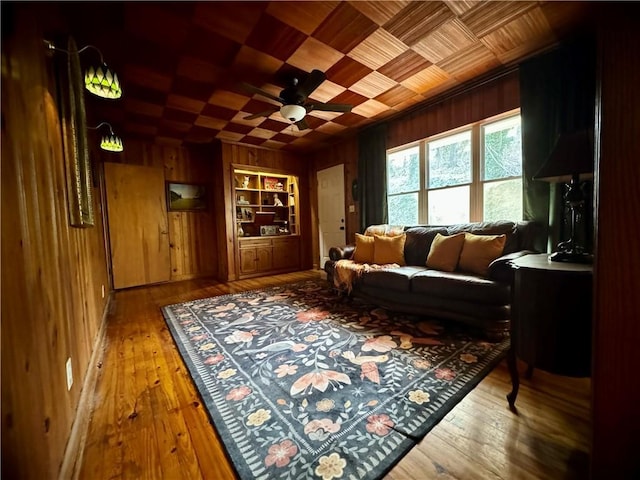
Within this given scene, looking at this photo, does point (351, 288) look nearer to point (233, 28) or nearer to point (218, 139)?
point (233, 28)

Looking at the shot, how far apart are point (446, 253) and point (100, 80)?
3.15m

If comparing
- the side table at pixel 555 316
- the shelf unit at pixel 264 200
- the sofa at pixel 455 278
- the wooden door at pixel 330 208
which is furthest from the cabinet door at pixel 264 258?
the side table at pixel 555 316

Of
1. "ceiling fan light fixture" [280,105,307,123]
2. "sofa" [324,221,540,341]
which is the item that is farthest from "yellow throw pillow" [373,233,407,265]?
"ceiling fan light fixture" [280,105,307,123]

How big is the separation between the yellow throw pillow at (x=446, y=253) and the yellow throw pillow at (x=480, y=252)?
0.07 metres

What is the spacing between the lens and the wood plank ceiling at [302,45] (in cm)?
185

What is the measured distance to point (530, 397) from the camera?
4.54ft

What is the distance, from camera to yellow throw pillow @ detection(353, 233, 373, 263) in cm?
332

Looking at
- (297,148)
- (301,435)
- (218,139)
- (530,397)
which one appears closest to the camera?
(301,435)

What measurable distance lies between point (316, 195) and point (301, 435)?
472cm

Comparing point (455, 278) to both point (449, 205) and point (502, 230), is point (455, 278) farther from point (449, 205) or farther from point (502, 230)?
point (449, 205)

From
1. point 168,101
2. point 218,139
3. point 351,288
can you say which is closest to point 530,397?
point 351,288

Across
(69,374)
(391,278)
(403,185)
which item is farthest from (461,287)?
(69,374)

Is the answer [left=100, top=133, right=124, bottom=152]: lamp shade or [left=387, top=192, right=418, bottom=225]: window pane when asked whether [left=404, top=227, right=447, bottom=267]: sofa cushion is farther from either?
[left=100, top=133, right=124, bottom=152]: lamp shade

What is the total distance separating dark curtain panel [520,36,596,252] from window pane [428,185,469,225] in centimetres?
70
